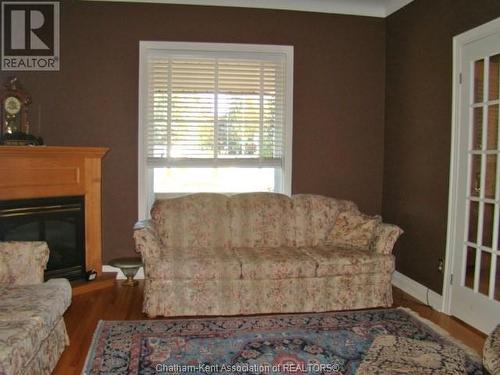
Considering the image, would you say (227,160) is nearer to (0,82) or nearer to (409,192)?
(409,192)

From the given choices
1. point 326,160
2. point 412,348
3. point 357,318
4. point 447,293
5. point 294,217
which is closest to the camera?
point 412,348

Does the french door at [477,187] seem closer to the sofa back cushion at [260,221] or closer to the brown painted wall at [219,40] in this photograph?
the brown painted wall at [219,40]

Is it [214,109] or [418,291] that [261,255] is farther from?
[214,109]

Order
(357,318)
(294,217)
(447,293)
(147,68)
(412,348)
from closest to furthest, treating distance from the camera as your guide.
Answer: (412,348), (357,318), (447,293), (294,217), (147,68)

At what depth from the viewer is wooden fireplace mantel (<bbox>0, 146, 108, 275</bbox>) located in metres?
3.64

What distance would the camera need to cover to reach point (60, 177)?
3.95 metres

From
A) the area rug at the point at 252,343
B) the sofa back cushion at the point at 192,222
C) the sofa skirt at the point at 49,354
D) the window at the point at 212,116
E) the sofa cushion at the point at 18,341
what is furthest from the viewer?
the window at the point at 212,116

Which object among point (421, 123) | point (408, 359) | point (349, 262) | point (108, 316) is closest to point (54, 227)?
point (108, 316)

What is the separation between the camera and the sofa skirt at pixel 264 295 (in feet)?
11.0

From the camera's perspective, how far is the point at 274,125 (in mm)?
4637

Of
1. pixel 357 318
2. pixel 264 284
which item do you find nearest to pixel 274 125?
pixel 264 284

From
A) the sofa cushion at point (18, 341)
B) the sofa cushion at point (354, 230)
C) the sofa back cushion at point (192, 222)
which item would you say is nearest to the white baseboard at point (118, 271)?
the sofa back cushion at point (192, 222)

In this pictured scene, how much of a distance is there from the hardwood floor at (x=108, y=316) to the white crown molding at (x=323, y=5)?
114 inches

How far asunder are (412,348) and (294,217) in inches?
81.4
